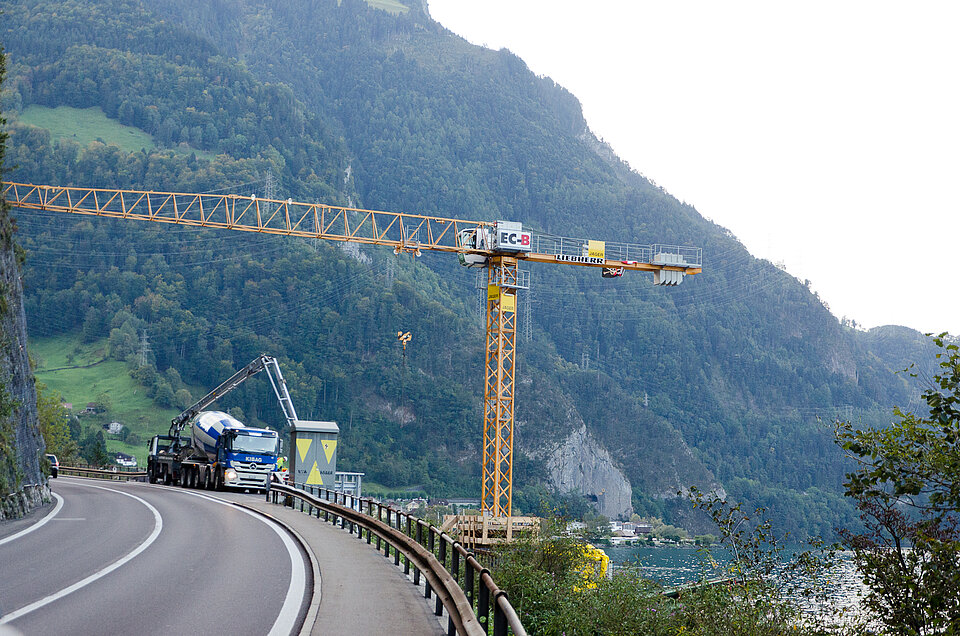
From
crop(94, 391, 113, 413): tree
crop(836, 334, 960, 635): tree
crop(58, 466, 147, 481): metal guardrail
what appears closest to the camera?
crop(836, 334, 960, 635): tree

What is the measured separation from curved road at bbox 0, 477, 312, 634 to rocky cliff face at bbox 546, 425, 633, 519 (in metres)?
159

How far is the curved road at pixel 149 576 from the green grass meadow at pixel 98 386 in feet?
388

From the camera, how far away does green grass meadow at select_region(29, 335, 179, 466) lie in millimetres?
150875

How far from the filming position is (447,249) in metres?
62.3

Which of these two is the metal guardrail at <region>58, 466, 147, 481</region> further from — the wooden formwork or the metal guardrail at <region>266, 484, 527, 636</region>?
the metal guardrail at <region>266, 484, 527, 636</region>

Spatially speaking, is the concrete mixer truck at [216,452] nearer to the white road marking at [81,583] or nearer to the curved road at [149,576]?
the curved road at [149,576]

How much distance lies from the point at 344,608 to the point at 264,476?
1424 inches

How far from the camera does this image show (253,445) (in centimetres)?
4838

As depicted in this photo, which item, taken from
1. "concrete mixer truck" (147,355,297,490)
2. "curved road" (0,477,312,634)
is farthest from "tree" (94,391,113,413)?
"curved road" (0,477,312,634)

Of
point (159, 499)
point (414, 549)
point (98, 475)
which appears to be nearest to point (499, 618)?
point (414, 549)

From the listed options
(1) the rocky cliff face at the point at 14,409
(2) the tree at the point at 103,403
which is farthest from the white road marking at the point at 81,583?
(2) the tree at the point at 103,403

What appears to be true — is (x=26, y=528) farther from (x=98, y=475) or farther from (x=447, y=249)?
(x=98, y=475)

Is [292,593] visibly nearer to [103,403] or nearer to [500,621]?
[500,621]

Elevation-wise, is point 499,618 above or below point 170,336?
below
